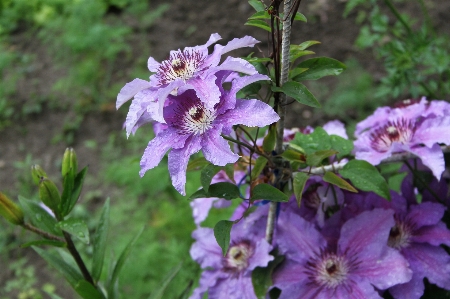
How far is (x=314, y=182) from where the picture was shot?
784 millimetres

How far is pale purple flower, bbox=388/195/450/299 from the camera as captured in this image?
27.5 inches

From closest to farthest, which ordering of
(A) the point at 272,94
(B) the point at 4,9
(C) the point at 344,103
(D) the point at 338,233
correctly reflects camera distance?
1. (A) the point at 272,94
2. (D) the point at 338,233
3. (C) the point at 344,103
4. (B) the point at 4,9

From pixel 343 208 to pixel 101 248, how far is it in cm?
44

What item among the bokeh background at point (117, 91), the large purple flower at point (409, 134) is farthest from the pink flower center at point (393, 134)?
the bokeh background at point (117, 91)

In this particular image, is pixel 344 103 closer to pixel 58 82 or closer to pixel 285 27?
pixel 285 27

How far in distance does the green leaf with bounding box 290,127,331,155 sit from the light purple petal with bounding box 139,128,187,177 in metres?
0.26

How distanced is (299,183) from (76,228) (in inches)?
13.5

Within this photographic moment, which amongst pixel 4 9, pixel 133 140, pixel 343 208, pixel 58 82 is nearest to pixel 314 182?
pixel 343 208

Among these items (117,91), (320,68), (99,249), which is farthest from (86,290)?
(117,91)

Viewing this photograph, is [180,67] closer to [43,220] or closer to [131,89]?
[131,89]

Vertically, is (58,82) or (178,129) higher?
(178,129)

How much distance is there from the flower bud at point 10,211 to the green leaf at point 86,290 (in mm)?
138

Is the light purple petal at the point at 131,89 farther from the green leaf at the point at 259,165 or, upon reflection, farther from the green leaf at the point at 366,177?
the green leaf at the point at 366,177

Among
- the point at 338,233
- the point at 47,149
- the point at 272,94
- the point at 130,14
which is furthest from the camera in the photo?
the point at 130,14
